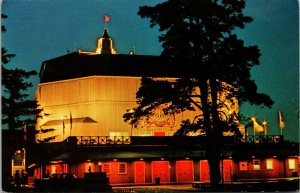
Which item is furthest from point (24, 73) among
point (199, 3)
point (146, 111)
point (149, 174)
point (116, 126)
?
point (116, 126)

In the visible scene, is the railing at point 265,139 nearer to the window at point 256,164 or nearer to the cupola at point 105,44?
the window at point 256,164

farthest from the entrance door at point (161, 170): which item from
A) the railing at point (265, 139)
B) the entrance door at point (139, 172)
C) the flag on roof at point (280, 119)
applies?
the flag on roof at point (280, 119)

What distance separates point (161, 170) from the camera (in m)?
43.1

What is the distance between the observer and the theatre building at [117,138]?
4228 centimetres

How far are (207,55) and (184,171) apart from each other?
A: 16.1 meters

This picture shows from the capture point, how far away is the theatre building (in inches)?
1665

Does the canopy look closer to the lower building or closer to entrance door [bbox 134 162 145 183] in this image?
the lower building

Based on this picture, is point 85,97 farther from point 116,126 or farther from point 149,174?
point 149,174

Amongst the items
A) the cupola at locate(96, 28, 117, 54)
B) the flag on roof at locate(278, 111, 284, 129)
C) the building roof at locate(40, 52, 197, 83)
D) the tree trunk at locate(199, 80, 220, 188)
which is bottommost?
the tree trunk at locate(199, 80, 220, 188)

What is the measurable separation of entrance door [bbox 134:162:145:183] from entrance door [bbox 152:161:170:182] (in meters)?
0.82

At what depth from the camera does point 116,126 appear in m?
49.1

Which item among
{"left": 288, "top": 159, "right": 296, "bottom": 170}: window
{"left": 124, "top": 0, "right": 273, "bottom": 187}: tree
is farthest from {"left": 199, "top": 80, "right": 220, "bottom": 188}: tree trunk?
{"left": 288, "top": 159, "right": 296, "bottom": 170}: window

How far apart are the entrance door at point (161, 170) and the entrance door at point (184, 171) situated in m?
0.84

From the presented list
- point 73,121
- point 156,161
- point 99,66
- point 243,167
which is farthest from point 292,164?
point 73,121
